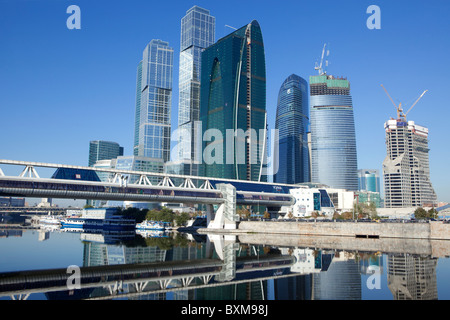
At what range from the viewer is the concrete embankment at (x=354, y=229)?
3068 inches

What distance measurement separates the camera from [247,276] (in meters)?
38.6

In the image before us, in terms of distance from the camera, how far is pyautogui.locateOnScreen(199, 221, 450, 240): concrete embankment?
77938mm

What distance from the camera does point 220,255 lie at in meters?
57.4

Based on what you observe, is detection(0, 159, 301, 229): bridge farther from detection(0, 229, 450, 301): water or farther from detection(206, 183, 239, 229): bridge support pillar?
detection(0, 229, 450, 301): water

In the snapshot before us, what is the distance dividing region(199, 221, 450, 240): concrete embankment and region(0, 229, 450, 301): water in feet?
89.5

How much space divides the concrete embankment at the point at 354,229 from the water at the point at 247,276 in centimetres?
2727

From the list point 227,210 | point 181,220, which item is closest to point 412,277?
point 227,210

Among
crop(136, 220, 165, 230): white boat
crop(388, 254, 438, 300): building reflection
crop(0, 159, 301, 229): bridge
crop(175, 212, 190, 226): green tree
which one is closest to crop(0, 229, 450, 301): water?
crop(388, 254, 438, 300): building reflection

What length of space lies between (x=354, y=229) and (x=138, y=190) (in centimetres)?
5242

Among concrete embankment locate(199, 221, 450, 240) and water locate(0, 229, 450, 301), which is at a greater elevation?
concrete embankment locate(199, 221, 450, 240)
